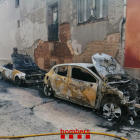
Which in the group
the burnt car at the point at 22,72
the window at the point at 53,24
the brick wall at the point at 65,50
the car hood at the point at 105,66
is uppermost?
the window at the point at 53,24

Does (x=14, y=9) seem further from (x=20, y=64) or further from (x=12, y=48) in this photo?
(x=20, y=64)

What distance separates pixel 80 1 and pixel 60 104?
6.94 metres

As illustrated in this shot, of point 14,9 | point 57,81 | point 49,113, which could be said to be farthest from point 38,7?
point 49,113

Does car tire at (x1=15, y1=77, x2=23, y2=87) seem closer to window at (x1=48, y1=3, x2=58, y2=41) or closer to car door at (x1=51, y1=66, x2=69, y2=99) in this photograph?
car door at (x1=51, y1=66, x2=69, y2=99)

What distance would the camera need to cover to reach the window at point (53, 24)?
1145cm

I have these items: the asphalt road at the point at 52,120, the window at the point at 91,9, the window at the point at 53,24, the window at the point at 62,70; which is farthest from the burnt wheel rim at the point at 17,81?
the window at the point at 91,9

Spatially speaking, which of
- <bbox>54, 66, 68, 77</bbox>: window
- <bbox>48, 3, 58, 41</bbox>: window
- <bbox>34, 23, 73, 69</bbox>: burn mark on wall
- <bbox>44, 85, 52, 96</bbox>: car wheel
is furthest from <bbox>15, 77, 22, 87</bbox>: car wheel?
<bbox>48, 3, 58, 41</bbox>: window

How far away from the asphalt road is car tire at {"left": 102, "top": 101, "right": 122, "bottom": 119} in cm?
16

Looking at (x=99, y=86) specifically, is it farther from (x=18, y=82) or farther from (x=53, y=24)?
(x=53, y=24)

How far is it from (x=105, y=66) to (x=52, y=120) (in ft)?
7.84

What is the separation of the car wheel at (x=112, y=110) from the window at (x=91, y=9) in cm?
569

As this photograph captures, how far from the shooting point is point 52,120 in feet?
13.6
